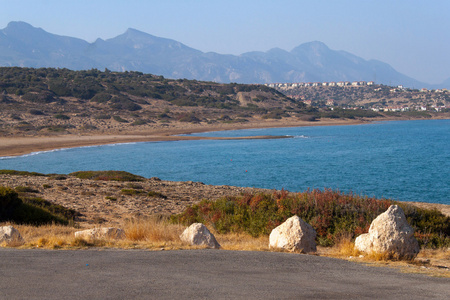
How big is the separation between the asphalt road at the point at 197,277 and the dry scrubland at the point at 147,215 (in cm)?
92

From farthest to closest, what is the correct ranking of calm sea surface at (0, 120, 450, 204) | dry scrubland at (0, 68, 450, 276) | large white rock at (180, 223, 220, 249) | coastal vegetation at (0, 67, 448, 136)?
coastal vegetation at (0, 67, 448, 136) < calm sea surface at (0, 120, 450, 204) < dry scrubland at (0, 68, 450, 276) < large white rock at (180, 223, 220, 249)

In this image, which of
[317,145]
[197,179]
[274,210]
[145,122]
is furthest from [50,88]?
[274,210]

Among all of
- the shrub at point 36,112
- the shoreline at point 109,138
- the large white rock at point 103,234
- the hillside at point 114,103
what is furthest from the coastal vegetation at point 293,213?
the shrub at point 36,112

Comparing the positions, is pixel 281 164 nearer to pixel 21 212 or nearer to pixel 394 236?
pixel 21 212

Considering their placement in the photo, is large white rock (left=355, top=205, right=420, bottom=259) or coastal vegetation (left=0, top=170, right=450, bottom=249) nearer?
large white rock (left=355, top=205, right=420, bottom=259)

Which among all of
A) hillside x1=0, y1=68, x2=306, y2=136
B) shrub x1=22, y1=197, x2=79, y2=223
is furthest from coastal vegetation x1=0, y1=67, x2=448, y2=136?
shrub x1=22, y1=197, x2=79, y2=223

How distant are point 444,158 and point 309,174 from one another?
20834mm

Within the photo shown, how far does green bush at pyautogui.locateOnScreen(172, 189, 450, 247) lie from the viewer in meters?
11.7

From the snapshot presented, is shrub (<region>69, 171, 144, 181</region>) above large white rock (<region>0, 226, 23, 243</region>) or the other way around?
the other way around

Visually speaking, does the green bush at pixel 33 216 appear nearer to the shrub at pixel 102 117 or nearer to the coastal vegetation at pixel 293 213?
the coastal vegetation at pixel 293 213

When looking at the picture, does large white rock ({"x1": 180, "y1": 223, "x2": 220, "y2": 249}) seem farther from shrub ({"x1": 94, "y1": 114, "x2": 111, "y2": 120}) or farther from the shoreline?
shrub ({"x1": 94, "y1": 114, "x2": 111, "y2": 120})

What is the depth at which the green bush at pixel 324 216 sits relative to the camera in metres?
11.7

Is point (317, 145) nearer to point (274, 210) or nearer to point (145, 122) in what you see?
point (145, 122)

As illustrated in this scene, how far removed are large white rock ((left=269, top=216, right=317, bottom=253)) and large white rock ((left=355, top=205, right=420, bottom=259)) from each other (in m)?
1.21
